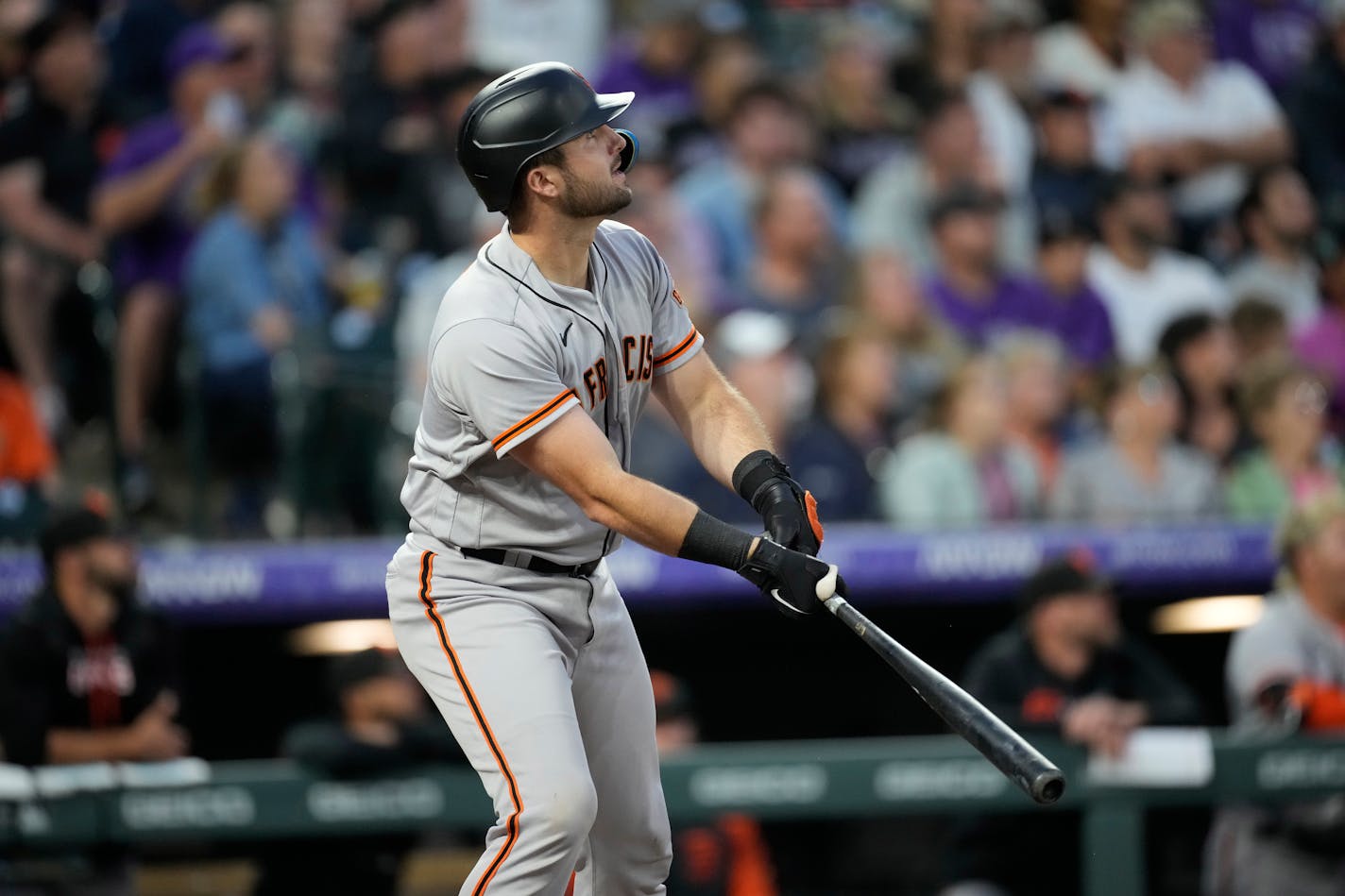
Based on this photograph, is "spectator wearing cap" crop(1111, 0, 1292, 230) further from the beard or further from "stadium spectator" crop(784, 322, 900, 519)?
the beard

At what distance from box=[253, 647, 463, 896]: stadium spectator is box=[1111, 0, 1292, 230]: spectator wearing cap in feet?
A: 15.6

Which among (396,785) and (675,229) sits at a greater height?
(675,229)

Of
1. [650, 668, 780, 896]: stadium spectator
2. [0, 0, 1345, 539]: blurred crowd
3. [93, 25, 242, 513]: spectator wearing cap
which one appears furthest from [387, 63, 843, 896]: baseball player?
[93, 25, 242, 513]: spectator wearing cap

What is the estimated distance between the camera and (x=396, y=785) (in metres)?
4.86

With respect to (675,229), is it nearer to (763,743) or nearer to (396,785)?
(763,743)

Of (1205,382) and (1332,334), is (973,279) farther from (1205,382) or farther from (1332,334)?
(1332,334)

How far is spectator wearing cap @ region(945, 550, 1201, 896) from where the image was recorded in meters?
5.16

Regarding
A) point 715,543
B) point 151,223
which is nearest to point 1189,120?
point 151,223

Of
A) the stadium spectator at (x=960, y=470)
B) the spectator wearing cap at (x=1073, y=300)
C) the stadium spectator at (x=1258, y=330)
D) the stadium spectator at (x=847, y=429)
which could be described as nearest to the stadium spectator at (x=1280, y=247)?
the stadium spectator at (x=1258, y=330)

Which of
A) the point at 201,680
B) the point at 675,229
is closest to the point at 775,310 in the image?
the point at 675,229

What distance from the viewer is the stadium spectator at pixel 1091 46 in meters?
8.73

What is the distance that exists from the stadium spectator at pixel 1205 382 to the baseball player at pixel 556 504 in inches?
157

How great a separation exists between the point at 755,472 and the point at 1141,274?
4.81m

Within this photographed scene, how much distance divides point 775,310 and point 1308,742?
2.75 metres
